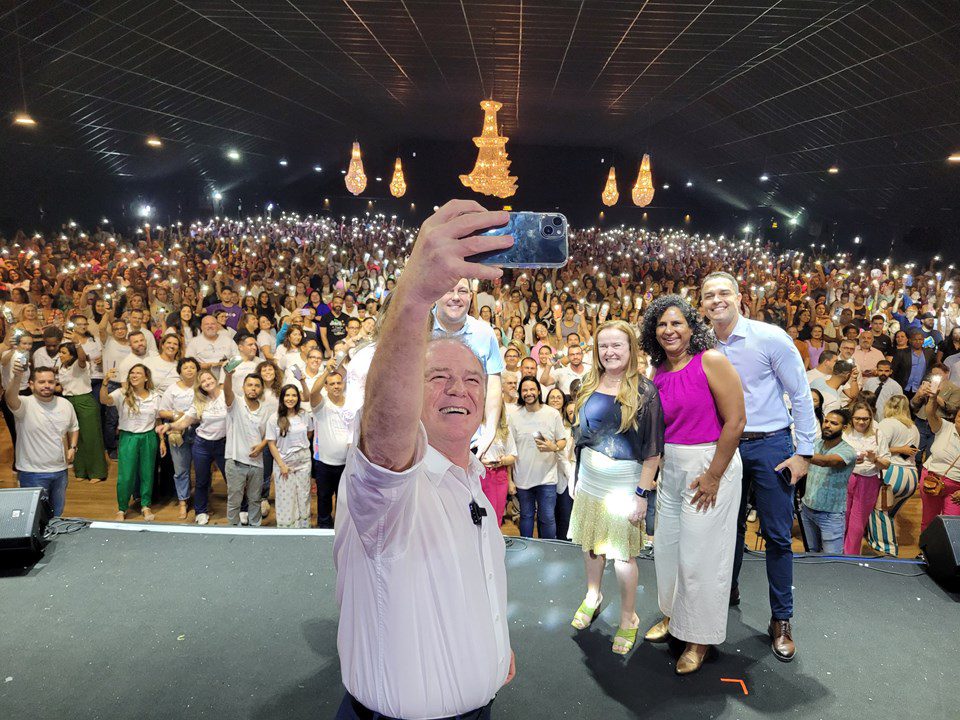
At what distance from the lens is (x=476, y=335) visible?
2865 mm

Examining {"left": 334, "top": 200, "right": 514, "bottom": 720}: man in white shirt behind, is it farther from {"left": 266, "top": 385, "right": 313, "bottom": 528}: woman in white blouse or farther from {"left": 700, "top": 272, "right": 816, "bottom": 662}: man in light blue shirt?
{"left": 266, "top": 385, "right": 313, "bottom": 528}: woman in white blouse

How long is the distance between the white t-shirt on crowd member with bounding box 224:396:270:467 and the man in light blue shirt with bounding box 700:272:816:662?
3.19m

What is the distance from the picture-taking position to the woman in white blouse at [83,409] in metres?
5.30

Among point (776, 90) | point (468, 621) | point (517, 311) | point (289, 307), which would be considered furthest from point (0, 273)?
point (776, 90)

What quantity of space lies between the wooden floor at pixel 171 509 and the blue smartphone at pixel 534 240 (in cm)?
387

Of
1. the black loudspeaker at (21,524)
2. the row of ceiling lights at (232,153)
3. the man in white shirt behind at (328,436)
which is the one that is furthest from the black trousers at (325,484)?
the row of ceiling lights at (232,153)

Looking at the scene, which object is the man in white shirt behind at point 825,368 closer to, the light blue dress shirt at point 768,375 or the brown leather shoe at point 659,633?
the light blue dress shirt at point 768,375

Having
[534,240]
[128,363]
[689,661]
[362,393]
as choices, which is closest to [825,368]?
[689,661]

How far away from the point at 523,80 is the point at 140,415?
6919 millimetres

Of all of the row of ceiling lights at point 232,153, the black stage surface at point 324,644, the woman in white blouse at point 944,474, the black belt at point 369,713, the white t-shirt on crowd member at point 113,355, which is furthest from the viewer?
the row of ceiling lights at point 232,153

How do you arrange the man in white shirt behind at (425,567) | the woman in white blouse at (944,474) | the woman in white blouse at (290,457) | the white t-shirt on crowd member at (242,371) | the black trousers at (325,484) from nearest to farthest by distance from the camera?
the man in white shirt behind at (425,567) → the woman in white blouse at (944,474) → the black trousers at (325,484) → the woman in white blouse at (290,457) → the white t-shirt on crowd member at (242,371)

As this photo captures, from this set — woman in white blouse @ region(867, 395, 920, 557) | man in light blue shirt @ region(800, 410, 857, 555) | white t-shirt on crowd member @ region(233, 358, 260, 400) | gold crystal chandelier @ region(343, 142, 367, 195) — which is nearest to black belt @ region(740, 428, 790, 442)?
man in light blue shirt @ region(800, 410, 857, 555)

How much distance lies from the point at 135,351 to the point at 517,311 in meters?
4.56

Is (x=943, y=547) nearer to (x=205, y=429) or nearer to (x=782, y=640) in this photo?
(x=782, y=640)
